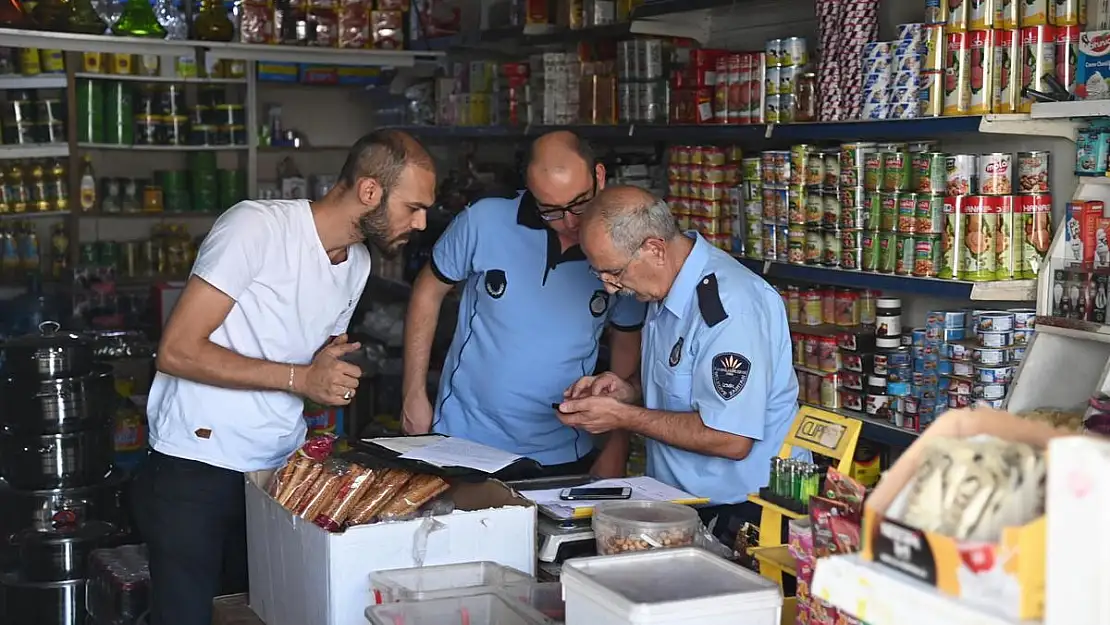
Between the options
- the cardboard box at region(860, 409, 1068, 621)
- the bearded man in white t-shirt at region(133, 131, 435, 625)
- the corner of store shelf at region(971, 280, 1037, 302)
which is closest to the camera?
the cardboard box at region(860, 409, 1068, 621)

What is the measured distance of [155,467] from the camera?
303 centimetres

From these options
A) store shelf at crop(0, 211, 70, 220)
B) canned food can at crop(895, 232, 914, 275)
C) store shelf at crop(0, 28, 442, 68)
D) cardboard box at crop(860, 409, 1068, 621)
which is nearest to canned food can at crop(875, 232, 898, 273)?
canned food can at crop(895, 232, 914, 275)

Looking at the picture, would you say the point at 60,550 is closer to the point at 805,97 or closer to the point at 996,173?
the point at 805,97

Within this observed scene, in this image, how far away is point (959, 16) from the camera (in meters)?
3.45

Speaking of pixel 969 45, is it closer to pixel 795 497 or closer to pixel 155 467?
pixel 795 497

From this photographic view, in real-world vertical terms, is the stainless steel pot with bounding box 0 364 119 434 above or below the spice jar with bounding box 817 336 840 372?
below

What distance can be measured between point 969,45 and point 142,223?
19.9 feet

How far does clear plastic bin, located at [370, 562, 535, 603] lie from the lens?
2.26 m

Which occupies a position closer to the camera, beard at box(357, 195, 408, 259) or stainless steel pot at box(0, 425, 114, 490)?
beard at box(357, 195, 408, 259)

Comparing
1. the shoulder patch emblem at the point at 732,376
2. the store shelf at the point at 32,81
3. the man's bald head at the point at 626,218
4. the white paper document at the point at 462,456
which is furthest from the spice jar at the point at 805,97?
the store shelf at the point at 32,81

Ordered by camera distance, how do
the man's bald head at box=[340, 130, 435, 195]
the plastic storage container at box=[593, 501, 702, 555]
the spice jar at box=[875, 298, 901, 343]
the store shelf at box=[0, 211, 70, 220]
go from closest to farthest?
the plastic storage container at box=[593, 501, 702, 555] < the man's bald head at box=[340, 130, 435, 195] < the spice jar at box=[875, 298, 901, 343] < the store shelf at box=[0, 211, 70, 220]

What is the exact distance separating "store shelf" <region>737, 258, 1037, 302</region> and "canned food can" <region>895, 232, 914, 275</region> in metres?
0.02

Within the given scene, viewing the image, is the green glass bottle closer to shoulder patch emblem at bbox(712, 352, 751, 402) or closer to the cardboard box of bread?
the cardboard box of bread

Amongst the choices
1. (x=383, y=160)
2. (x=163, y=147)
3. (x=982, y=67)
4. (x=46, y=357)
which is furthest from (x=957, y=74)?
(x=163, y=147)
